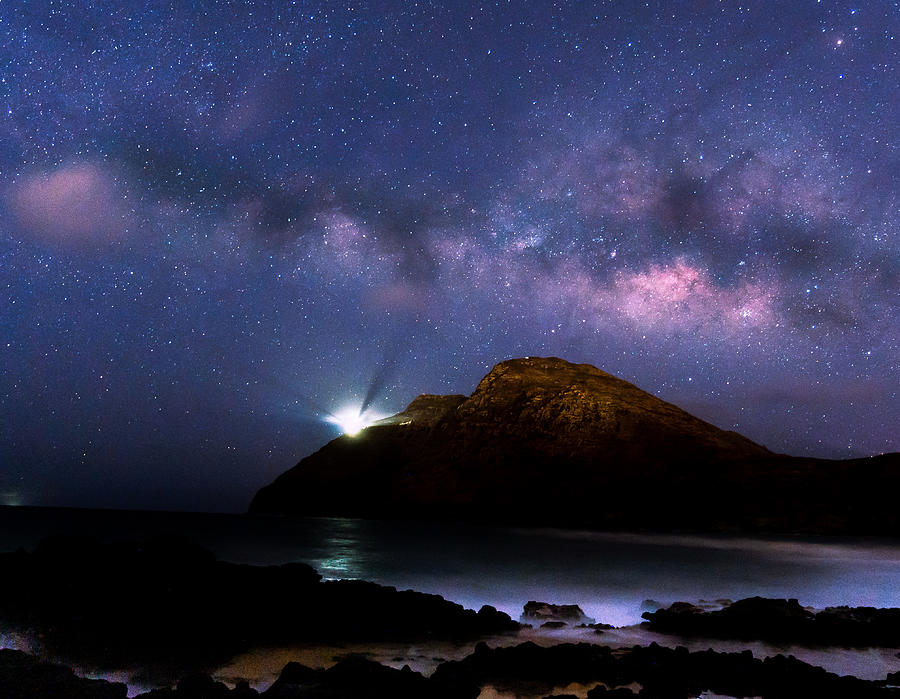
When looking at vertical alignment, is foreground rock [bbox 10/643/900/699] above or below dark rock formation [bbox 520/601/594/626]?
above

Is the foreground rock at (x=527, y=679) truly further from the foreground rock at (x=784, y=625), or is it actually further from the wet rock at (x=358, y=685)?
the foreground rock at (x=784, y=625)

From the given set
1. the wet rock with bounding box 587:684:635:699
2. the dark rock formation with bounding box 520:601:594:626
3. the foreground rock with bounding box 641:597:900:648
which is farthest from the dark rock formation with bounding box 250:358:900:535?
the wet rock with bounding box 587:684:635:699

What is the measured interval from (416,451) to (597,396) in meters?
43.4

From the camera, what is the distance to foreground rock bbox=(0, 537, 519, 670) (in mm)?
15422

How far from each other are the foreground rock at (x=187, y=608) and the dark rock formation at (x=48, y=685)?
386cm

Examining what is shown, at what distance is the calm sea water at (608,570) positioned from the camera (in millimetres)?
24422

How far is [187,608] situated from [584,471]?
10699 cm

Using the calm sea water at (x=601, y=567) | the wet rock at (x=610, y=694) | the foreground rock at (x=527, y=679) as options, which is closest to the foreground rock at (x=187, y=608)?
the foreground rock at (x=527, y=679)

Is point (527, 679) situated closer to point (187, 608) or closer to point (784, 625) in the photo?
point (187, 608)

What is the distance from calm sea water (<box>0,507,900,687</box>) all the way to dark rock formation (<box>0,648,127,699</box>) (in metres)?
3.49

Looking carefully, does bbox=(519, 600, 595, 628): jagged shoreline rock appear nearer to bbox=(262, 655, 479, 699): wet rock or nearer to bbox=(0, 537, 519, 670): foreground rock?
bbox=(0, 537, 519, 670): foreground rock

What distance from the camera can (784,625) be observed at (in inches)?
711

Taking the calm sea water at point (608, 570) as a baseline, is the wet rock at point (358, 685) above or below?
above

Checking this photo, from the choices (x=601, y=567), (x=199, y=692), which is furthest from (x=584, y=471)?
(x=199, y=692)
